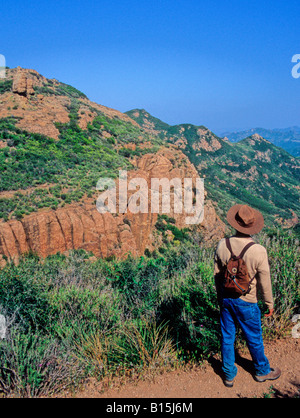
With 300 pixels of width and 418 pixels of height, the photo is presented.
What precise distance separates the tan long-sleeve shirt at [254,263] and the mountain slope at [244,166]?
162 feet

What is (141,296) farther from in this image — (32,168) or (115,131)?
(115,131)

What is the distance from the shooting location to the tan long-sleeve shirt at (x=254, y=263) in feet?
8.35

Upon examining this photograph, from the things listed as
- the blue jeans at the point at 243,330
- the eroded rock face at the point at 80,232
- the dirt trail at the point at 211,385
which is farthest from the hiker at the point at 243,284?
the eroded rock face at the point at 80,232

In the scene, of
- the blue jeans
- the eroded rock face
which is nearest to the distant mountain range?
the eroded rock face

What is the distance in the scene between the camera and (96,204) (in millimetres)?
14719

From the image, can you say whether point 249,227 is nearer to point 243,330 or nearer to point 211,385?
point 243,330

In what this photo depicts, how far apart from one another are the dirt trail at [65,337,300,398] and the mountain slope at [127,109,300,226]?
48.8 metres

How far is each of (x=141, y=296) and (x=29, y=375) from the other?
9.66 ft

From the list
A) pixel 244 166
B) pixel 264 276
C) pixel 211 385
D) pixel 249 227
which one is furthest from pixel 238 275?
pixel 244 166

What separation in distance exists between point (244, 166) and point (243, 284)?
76248 mm

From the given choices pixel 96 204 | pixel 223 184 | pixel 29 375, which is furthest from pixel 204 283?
pixel 223 184

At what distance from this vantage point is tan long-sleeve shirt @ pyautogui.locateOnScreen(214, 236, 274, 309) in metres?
2.54

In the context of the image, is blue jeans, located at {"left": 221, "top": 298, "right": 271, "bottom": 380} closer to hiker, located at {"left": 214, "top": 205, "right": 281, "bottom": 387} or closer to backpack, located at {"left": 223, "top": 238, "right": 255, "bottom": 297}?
hiker, located at {"left": 214, "top": 205, "right": 281, "bottom": 387}
